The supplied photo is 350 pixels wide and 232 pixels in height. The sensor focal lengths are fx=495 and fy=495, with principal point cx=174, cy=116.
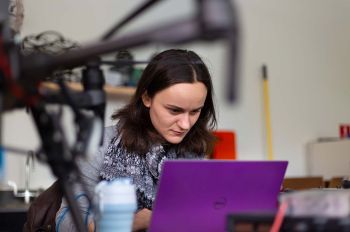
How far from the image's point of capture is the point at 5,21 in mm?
532

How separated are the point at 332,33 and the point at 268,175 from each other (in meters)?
3.21

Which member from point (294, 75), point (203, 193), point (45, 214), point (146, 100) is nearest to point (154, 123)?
point (146, 100)

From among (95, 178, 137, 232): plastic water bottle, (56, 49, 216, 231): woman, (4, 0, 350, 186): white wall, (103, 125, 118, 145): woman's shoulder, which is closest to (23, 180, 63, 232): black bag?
(56, 49, 216, 231): woman

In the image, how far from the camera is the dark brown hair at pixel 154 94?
1.41 metres

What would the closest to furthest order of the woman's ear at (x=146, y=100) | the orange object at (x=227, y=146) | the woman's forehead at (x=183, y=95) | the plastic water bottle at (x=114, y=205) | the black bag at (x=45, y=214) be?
the plastic water bottle at (x=114, y=205) → the black bag at (x=45, y=214) → the woman's forehead at (x=183, y=95) → the woman's ear at (x=146, y=100) → the orange object at (x=227, y=146)

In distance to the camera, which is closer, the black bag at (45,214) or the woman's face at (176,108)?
the black bag at (45,214)

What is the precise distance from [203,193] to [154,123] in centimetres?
59

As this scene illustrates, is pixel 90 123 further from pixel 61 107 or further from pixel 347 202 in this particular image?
pixel 347 202

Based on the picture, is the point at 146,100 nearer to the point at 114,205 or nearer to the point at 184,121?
the point at 184,121

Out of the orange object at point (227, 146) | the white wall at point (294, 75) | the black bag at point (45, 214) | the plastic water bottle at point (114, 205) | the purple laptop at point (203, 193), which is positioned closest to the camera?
the plastic water bottle at point (114, 205)

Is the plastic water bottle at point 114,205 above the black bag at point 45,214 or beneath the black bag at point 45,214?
above

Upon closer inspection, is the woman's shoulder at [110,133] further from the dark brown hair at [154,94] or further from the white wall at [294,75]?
the white wall at [294,75]

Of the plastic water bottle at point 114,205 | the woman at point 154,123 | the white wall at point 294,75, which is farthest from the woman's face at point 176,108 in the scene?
the white wall at point 294,75

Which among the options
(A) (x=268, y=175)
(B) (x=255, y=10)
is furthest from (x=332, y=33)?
(A) (x=268, y=175)
